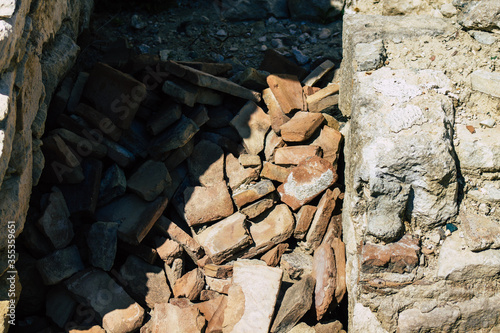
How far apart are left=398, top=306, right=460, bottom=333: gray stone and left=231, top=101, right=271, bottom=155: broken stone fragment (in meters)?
1.89

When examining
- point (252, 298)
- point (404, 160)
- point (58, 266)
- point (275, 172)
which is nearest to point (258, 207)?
point (275, 172)

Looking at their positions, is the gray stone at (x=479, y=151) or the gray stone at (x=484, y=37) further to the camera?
the gray stone at (x=484, y=37)

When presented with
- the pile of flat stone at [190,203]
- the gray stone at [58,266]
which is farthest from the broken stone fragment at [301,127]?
the gray stone at [58,266]

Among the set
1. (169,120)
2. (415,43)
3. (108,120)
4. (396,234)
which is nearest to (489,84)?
(415,43)

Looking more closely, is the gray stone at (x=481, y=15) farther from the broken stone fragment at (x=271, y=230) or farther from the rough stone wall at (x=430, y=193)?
the broken stone fragment at (x=271, y=230)

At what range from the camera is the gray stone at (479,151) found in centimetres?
276

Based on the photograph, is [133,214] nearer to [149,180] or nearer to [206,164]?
[149,180]

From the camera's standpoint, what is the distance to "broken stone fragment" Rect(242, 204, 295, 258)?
364cm

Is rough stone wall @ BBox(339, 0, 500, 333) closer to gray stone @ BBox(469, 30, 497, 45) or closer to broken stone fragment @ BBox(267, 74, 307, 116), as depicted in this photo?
gray stone @ BBox(469, 30, 497, 45)

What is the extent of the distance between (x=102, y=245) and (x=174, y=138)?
1048 mm

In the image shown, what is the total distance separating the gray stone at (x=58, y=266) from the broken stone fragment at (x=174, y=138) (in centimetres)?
105

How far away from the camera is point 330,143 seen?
3.79 metres

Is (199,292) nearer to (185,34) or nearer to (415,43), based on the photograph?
(415,43)

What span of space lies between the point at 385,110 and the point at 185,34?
278 centimetres
